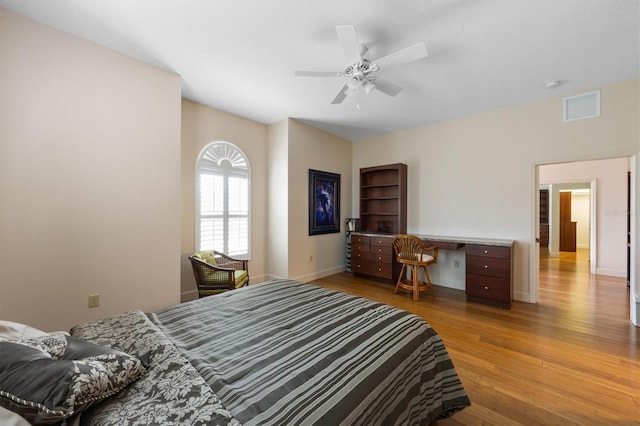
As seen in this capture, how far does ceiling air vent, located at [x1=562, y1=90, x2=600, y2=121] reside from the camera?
310 cm

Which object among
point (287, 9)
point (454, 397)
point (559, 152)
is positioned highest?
point (287, 9)

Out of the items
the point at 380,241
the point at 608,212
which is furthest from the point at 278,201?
the point at 608,212

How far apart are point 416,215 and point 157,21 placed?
14.4 ft

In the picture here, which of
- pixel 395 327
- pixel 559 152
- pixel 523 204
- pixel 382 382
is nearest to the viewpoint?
pixel 382 382

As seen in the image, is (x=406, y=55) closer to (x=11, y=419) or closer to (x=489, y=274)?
(x=11, y=419)

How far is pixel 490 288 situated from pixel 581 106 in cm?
260

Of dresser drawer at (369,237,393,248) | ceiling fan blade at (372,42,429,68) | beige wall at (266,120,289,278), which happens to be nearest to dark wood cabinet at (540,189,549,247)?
dresser drawer at (369,237,393,248)

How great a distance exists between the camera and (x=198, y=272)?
3100 millimetres

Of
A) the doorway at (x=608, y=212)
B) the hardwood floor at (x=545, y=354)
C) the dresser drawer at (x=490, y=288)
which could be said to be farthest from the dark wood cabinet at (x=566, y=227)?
the dresser drawer at (x=490, y=288)

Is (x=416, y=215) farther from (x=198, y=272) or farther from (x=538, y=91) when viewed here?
(x=198, y=272)

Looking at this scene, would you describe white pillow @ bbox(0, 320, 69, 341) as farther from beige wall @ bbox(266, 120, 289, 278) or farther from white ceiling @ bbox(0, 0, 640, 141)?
beige wall @ bbox(266, 120, 289, 278)

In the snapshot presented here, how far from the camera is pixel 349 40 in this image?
76.9 inches

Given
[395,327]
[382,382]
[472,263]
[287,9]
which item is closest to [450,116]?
[472,263]

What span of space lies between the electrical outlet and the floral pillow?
181 cm
